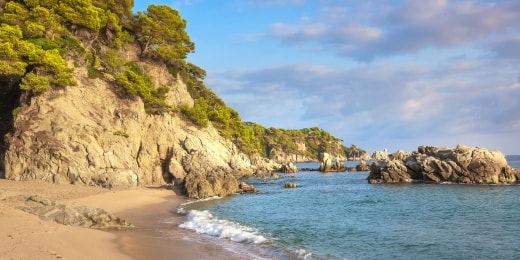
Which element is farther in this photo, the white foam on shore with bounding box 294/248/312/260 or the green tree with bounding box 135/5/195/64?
the green tree with bounding box 135/5/195/64

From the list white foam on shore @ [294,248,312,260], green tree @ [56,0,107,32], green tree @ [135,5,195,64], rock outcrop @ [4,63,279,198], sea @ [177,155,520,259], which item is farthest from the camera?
green tree @ [135,5,195,64]

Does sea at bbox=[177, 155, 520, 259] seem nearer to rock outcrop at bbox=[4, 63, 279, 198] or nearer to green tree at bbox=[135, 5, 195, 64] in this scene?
rock outcrop at bbox=[4, 63, 279, 198]

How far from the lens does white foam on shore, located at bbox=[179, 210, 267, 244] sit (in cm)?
1883

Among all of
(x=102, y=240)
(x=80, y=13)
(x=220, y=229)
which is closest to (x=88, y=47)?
(x=80, y=13)

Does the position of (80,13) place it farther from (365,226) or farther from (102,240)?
(365,226)

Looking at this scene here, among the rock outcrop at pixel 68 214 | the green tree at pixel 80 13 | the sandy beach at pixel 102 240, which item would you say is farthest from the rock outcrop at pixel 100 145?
the rock outcrop at pixel 68 214

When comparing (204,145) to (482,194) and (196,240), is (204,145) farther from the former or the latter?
(196,240)

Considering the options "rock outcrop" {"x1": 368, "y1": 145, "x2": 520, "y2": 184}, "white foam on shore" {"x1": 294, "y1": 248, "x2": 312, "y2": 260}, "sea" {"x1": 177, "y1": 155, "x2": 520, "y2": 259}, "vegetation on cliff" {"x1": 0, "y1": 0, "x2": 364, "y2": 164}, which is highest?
"vegetation on cliff" {"x1": 0, "y1": 0, "x2": 364, "y2": 164}

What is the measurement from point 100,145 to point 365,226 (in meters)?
26.0

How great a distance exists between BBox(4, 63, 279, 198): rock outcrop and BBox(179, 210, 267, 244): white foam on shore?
14.6m

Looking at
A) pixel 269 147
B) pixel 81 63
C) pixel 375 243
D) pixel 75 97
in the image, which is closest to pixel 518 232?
pixel 375 243

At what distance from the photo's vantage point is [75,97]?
3872cm

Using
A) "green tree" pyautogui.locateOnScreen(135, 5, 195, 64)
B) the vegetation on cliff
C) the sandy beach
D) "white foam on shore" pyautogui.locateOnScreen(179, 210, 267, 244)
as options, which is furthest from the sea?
"green tree" pyautogui.locateOnScreen(135, 5, 195, 64)

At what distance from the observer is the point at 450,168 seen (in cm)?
5338
